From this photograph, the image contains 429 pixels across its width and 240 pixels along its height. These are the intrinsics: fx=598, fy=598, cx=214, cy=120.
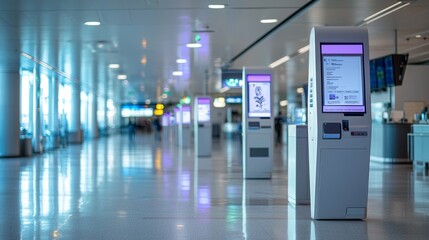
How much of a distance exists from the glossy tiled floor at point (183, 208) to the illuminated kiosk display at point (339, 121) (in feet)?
1.19

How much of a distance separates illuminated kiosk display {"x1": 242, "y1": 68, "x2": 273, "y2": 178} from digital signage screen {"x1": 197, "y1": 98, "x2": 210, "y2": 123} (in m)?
10.1

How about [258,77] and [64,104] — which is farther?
[64,104]

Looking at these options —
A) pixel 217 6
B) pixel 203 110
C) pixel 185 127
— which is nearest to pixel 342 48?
pixel 217 6

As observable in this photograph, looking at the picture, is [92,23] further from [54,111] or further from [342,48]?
[54,111]

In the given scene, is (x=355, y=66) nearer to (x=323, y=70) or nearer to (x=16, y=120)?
(x=323, y=70)

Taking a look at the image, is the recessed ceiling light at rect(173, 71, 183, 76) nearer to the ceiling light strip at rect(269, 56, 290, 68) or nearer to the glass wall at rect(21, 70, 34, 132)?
the ceiling light strip at rect(269, 56, 290, 68)

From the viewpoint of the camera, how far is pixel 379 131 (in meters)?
20.3

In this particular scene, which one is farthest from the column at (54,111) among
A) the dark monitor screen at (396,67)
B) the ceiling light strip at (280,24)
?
the dark monitor screen at (396,67)

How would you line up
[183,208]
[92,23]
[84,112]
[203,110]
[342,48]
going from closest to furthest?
[342,48], [183,208], [92,23], [203,110], [84,112]

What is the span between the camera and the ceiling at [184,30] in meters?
12.8

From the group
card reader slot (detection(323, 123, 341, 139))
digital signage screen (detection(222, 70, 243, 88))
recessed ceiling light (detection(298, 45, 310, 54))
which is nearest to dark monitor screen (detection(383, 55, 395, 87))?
recessed ceiling light (detection(298, 45, 310, 54))

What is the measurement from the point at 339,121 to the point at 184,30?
342 inches

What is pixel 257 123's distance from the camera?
45.9ft

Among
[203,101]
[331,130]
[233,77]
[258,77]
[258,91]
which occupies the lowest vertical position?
[331,130]
